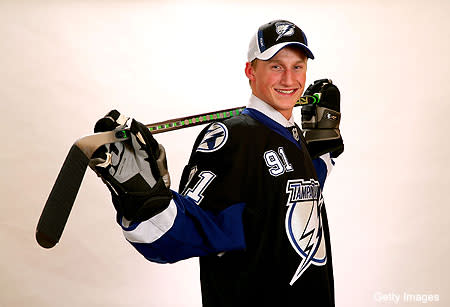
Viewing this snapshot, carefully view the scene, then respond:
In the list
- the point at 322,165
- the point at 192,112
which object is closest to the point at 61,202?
the point at 322,165

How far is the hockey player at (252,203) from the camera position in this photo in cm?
143

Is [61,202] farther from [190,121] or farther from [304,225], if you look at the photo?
[304,225]

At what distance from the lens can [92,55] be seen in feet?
10.6

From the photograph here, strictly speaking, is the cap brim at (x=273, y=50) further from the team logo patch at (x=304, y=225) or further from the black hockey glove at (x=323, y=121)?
the black hockey glove at (x=323, y=121)

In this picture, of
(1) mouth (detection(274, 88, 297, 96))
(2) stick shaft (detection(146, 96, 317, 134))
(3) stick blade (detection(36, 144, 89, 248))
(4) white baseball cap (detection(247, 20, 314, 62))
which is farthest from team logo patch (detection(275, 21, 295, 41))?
(3) stick blade (detection(36, 144, 89, 248))

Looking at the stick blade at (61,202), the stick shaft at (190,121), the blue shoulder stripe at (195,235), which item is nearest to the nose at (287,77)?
the stick shaft at (190,121)

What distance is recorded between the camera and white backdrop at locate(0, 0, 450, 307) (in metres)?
3.19

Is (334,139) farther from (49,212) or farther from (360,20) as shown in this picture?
(360,20)

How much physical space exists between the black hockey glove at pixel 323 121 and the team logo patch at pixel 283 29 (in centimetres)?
43

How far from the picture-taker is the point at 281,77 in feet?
5.76

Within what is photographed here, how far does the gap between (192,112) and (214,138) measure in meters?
1.63

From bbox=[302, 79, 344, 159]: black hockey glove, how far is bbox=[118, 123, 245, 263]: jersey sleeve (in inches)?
20.3

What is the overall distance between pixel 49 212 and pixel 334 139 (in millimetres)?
1073

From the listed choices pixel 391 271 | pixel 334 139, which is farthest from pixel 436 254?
pixel 334 139
